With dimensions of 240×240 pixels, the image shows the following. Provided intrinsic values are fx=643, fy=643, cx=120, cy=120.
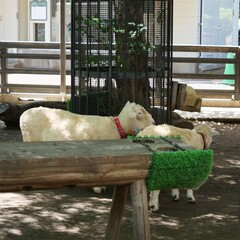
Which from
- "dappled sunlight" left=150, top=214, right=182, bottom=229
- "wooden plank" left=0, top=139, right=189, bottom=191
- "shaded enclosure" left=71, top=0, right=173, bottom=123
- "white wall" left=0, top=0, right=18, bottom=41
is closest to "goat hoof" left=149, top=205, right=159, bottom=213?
"dappled sunlight" left=150, top=214, right=182, bottom=229

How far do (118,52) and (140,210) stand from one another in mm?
3803

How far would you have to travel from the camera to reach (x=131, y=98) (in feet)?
25.5

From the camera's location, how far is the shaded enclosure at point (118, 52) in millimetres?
7359

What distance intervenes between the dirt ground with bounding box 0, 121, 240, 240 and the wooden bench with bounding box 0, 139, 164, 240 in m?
1.43

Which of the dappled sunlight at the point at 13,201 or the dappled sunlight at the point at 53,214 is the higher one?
the dappled sunlight at the point at 53,214

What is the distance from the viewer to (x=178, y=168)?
3.81 metres

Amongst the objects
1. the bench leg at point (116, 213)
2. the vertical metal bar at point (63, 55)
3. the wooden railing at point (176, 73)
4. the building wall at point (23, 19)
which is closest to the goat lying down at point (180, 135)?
the bench leg at point (116, 213)

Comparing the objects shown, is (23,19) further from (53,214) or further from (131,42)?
(53,214)

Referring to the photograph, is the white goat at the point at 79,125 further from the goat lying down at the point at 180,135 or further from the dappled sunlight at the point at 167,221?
the dappled sunlight at the point at 167,221

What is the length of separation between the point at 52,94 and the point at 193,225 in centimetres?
870

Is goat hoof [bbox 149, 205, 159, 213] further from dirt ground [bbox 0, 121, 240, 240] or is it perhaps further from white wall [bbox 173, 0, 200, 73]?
white wall [bbox 173, 0, 200, 73]

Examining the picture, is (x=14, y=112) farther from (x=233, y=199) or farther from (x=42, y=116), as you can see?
(x=233, y=199)

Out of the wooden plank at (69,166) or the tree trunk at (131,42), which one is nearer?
the wooden plank at (69,166)

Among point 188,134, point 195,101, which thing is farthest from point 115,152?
point 195,101
